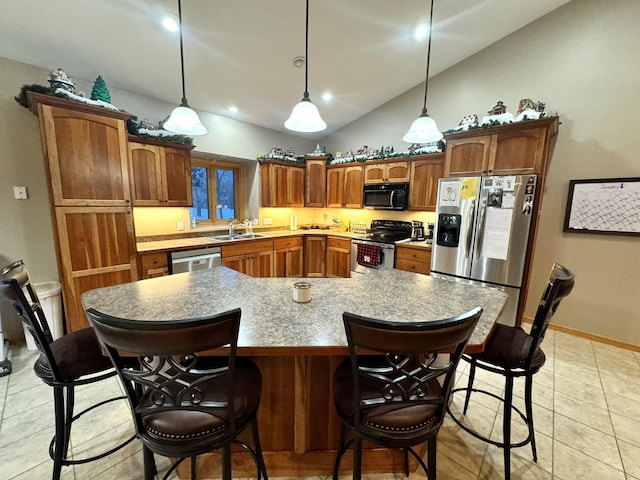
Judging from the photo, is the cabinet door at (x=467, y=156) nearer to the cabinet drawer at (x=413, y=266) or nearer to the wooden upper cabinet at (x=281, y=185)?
the cabinet drawer at (x=413, y=266)

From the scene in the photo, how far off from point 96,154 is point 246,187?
2.36m

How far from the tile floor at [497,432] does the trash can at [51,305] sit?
0.26 meters

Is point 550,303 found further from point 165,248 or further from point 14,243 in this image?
point 14,243

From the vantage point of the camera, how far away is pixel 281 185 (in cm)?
460

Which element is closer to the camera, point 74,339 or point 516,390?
point 74,339

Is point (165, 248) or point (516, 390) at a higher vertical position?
point (165, 248)

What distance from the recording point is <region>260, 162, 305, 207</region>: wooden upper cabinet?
4.46 m

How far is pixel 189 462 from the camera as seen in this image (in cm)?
140

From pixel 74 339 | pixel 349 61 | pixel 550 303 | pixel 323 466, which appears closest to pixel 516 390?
pixel 550 303

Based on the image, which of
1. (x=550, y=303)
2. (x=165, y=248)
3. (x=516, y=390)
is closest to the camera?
(x=550, y=303)

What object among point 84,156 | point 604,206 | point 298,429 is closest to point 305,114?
point 298,429

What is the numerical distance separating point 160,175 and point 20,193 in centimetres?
118

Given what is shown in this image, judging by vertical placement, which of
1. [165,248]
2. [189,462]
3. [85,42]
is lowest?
[189,462]

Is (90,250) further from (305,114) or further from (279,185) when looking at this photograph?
(279,185)
